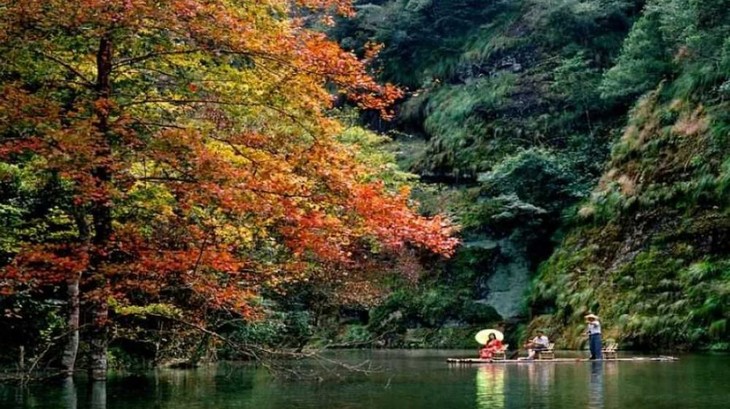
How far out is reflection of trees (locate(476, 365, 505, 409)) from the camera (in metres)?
11.3

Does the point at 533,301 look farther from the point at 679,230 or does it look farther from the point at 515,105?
the point at 515,105

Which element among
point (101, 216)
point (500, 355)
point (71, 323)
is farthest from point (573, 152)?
point (101, 216)

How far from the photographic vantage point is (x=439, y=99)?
146 ft

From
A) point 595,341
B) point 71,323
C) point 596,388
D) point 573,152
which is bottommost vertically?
point 596,388

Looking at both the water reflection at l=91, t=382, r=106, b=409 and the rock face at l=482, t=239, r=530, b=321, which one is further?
the rock face at l=482, t=239, r=530, b=321

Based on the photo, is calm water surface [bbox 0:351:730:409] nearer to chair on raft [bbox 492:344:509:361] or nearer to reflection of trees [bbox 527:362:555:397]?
reflection of trees [bbox 527:362:555:397]

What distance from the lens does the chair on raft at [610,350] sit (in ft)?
69.1

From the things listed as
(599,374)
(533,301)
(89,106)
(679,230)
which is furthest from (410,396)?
(533,301)

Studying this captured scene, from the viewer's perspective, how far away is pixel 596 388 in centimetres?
1279

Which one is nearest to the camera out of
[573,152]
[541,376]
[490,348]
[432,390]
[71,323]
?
[71,323]

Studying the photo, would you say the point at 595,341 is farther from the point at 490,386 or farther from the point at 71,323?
the point at 71,323

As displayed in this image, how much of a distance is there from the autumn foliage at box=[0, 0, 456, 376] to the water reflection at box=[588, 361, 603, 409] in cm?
276

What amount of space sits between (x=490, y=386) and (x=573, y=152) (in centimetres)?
2377

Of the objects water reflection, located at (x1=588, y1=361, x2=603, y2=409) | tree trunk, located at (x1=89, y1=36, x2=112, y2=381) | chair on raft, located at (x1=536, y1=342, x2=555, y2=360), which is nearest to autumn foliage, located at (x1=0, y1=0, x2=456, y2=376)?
tree trunk, located at (x1=89, y1=36, x2=112, y2=381)
